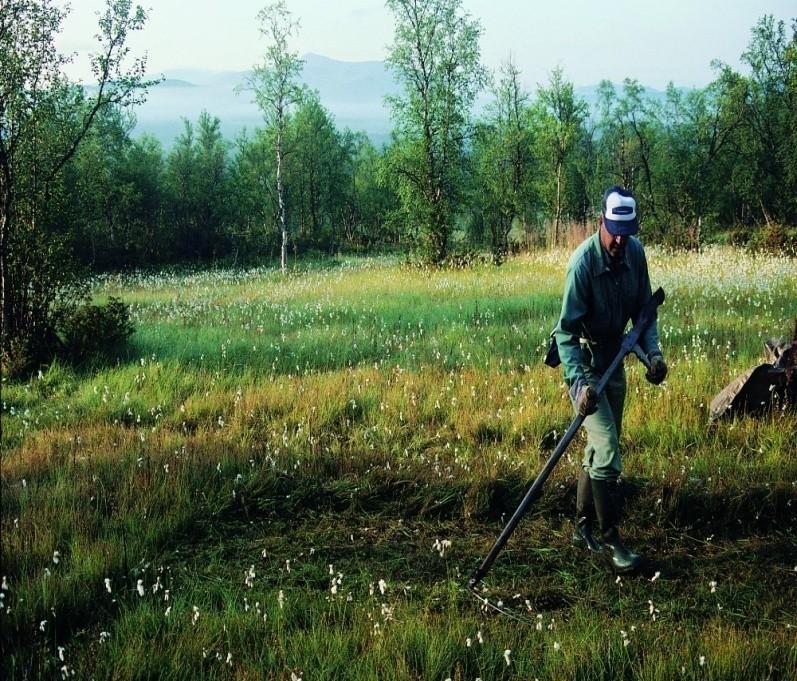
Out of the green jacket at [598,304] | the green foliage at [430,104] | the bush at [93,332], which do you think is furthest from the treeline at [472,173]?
the green jacket at [598,304]

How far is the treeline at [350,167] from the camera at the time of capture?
10.3 meters

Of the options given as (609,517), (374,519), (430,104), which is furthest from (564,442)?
(430,104)

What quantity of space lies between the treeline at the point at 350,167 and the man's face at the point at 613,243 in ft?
22.9

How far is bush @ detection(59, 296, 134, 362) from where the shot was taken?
10625mm

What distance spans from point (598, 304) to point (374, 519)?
277 cm

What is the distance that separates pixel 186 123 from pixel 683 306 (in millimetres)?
51436

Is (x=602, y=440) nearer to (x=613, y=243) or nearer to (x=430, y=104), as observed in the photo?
(x=613, y=243)

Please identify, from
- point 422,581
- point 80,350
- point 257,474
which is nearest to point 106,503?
point 257,474

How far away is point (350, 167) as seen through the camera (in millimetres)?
80750

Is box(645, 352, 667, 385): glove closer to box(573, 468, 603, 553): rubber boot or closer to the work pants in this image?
the work pants

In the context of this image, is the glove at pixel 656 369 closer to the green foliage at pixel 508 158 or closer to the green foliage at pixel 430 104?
the green foliage at pixel 430 104

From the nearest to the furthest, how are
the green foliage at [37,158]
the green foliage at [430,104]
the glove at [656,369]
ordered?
the glove at [656,369] < the green foliage at [37,158] < the green foliage at [430,104]

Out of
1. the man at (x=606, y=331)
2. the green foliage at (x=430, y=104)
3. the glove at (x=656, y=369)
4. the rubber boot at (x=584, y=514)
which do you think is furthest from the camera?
the green foliage at (x=430, y=104)

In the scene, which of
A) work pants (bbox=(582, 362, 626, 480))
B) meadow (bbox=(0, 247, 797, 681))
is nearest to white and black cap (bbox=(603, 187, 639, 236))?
work pants (bbox=(582, 362, 626, 480))
